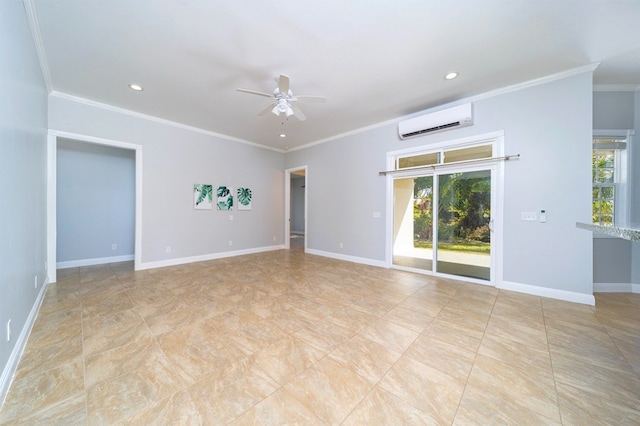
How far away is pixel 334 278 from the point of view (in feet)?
13.3

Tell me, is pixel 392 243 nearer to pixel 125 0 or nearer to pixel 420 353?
pixel 420 353

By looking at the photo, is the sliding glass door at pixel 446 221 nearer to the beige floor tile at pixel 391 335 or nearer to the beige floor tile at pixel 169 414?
the beige floor tile at pixel 391 335

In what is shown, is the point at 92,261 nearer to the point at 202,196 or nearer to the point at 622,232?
the point at 202,196

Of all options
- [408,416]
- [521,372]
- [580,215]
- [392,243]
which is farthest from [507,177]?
[408,416]

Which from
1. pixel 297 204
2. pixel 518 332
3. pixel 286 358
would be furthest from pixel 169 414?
pixel 297 204

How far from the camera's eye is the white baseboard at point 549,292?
2.96 metres

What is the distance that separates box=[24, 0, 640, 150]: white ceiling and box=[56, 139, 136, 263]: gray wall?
5.49 ft

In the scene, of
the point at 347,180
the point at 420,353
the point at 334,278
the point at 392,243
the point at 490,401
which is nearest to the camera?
the point at 490,401

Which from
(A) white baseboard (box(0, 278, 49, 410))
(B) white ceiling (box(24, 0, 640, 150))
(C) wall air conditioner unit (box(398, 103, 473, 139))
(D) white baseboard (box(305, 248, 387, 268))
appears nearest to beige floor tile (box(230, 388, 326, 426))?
(A) white baseboard (box(0, 278, 49, 410))

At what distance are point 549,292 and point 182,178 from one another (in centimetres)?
691

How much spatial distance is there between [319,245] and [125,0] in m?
5.30

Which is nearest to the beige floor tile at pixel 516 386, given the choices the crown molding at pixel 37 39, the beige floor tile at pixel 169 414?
the beige floor tile at pixel 169 414

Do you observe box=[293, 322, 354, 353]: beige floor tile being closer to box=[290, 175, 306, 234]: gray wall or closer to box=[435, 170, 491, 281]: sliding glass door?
box=[435, 170, 491, 281]: sliding glass door

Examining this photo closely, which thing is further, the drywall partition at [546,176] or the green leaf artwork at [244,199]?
the green leaf artwork at [244,199]
